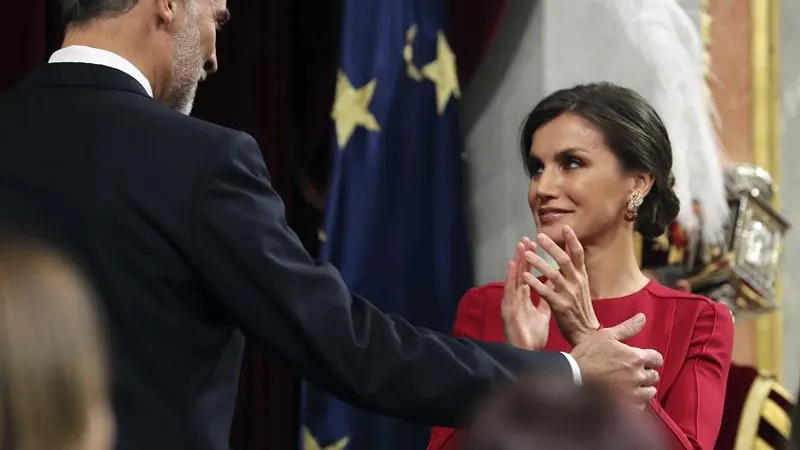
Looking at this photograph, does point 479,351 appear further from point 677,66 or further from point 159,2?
point 677,66

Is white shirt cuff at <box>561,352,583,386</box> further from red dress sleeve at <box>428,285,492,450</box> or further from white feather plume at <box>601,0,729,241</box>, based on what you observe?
white feather plume at <box>601,0,729,241</box>

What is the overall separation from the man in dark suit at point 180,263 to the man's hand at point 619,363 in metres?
0.06

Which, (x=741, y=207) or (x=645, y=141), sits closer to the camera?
(x=645, y=141)

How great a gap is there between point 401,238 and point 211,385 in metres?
1.41

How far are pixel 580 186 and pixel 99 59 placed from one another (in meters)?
0.90

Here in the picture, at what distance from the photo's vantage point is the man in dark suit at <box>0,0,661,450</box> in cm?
204

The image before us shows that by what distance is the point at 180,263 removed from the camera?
6.74 ft

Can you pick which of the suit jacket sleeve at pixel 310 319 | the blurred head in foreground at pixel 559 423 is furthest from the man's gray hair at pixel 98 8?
the blurred head in foreground at pixel 559 423

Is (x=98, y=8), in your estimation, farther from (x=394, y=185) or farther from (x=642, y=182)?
(x=394, y=185)

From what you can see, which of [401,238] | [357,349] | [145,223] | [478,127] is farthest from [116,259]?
[478,127]

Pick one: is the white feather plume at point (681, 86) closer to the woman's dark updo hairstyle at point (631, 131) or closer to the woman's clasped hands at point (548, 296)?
the woman's dark updo hairstyle at point (631, 131)

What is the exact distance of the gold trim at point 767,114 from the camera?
165 inches

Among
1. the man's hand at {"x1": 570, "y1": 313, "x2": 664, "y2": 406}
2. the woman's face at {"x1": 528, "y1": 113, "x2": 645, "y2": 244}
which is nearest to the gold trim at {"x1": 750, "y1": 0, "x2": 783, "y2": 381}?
the woman's face at {"x1": 528, "y1": 113, "x2": 645, "y2": 244}

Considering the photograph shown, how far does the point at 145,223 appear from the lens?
205cm
